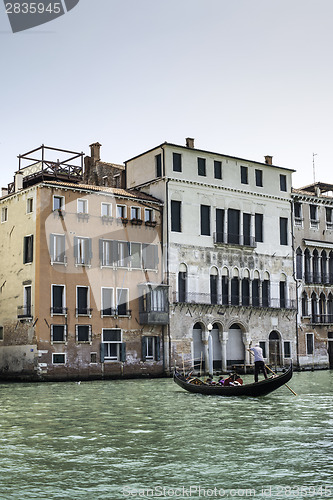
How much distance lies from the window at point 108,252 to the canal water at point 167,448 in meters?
12.0

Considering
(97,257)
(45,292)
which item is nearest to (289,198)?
(97,257)

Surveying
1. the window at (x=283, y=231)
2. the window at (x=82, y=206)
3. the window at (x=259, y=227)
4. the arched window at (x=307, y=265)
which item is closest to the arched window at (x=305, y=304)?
the arched window at (x=307, y=265)

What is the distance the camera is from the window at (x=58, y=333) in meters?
28.8

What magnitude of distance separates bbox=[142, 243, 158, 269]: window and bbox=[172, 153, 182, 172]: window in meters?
4.26

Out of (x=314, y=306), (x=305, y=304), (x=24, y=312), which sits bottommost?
(x=24, y=312)

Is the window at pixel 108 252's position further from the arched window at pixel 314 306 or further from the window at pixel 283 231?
the arched window at pixel 314 306

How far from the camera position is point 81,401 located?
19.4 metres

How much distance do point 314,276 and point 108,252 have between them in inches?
550

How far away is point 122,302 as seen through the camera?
3122 centimetres

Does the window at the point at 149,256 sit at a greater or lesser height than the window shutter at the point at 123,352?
greater

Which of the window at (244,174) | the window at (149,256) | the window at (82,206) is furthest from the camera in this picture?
the window at (244,174)

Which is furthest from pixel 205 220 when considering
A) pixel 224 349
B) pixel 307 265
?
pixel 307 265

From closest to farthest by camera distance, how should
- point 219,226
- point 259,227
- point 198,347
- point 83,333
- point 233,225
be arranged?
point 83,333 < point 198,347 < point 219,226 < point 233,225 < point 259,227

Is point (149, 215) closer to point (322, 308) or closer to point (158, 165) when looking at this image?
point (158, 165)
